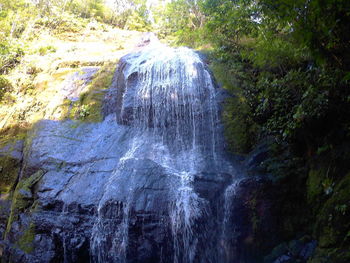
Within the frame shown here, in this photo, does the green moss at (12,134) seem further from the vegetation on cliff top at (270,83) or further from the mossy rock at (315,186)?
the mossy rock at (315,186)

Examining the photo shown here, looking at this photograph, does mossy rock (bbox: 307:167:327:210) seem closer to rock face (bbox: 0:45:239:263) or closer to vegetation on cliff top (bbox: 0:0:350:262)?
vegetation on cliff top (bbox: 0:0:350:262)

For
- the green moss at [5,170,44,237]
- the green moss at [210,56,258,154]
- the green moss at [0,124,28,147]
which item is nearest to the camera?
the green moss at [5,170,44,237]

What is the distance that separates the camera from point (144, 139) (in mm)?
8664

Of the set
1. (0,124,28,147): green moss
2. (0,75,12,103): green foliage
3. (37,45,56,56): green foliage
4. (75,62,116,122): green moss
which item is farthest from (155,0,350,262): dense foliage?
(37,45,56,56): green foliage

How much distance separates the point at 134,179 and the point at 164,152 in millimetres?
1430

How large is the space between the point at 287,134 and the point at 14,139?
29.8ft

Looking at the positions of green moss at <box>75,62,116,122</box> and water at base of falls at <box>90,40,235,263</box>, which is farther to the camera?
green moss at <box>75,62,116,122</box>

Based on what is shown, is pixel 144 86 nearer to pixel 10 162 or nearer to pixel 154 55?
pixel 154 55

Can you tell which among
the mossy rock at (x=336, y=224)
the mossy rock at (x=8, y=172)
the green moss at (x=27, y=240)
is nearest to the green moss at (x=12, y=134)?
the mossy rock at (x=8, y=172)

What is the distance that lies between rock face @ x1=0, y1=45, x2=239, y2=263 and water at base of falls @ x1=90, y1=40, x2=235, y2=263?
0.09 ft

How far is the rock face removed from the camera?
20.3 feet

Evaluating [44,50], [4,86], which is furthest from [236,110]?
[44,50]

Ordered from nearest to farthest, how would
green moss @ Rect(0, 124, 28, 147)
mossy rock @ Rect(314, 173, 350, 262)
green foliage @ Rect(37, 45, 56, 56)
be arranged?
mossy rock @ Rect(314, 173, 350, 262)
green moss @ Rect(0, 124, 28, 147)
green foliage @ Rect(37, 45, 56, 56)

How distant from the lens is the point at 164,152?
26.8ft
